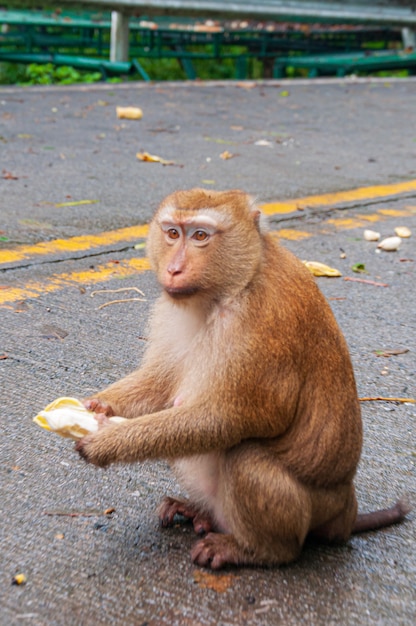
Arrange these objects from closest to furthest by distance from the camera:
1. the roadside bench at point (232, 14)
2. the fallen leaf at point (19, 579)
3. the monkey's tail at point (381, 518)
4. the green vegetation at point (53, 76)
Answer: the fallen leaf at point (19, 579), the monkey's tail at point (381, 518), the roadside bench at point (232, 14), the green vegetation at point (53, 76)

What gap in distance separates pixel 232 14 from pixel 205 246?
34.7 ft

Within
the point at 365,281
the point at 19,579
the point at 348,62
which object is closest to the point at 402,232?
the point at 365,281

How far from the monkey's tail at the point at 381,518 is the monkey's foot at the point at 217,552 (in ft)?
1.26

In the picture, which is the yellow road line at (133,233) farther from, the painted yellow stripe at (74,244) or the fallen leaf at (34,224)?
the fallen leaf at (34,224)

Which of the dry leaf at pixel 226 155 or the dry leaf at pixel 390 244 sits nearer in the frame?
the dry leaf at pixel 390 244

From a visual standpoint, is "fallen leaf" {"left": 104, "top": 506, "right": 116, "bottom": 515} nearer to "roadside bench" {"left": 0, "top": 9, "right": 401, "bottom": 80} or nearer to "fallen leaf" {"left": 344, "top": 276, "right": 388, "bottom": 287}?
"fallen leaf" {"left": 344, "top": 276, "right": 388, "bottom": 287}

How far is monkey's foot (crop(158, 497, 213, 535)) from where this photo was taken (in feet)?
8.89

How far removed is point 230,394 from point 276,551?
1.43 ft

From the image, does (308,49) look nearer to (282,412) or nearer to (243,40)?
(243,40)

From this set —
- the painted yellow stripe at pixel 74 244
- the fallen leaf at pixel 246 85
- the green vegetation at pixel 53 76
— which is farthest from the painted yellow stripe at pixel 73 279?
the green vegetation at pixel 53 76

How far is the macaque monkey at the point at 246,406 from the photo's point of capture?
2.52 m

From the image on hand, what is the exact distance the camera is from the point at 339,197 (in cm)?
682

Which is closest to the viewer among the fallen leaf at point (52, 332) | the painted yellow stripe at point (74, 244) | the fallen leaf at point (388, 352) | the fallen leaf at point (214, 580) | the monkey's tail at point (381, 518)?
the fallen leaf at point (214, 580)

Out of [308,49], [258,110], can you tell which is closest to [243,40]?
[308,49]
